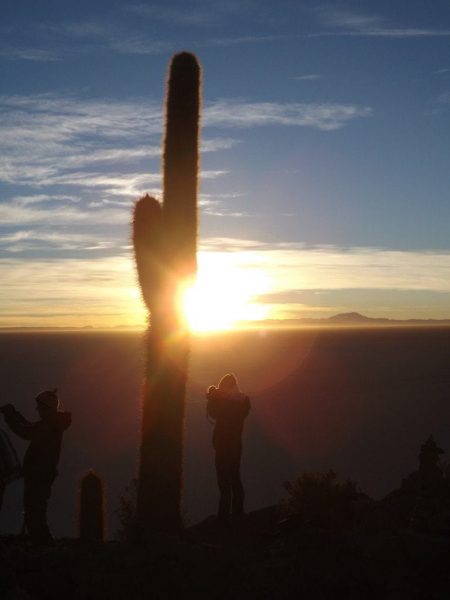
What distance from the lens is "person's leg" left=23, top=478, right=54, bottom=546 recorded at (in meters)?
9.51

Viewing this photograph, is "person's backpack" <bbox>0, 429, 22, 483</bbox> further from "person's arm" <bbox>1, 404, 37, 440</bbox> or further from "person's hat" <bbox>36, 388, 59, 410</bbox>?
"person's hat" <bbox>36, 388, 59, 410</bbox>

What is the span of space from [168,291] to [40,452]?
3.10m

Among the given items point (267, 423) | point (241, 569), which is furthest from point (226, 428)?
point (267, 423)

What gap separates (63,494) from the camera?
27.7 meters

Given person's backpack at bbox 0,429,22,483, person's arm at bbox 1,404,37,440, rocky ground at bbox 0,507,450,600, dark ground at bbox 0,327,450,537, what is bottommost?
dark ground at bbox 0,327,450,537

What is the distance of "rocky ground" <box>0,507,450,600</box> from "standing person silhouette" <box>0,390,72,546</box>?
51cm

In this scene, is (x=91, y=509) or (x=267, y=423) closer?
(x=91, y=509)

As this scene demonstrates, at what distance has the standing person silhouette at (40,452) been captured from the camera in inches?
362

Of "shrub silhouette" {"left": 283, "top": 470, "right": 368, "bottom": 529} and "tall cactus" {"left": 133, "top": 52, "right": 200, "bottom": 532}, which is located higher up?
"tall cactus" {"left": 133, "top": 52, "right": 200, "bottom": 532}

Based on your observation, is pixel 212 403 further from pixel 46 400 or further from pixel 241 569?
pixel 241 569

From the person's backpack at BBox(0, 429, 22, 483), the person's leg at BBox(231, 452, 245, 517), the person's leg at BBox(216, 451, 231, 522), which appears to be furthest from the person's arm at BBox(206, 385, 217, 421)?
the person's backpack at BBox(0, 429, 22, 483)

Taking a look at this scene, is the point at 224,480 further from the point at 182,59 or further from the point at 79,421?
the point at 79,421

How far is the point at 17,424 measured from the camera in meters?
9.12

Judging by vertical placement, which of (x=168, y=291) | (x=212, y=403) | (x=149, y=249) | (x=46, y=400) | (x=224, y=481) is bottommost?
(x=224, y=481)
